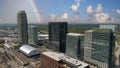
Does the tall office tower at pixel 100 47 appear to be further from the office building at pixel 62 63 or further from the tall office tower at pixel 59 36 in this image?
the tall office tower at pixel 59 36

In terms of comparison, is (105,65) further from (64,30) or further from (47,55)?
(64,30)

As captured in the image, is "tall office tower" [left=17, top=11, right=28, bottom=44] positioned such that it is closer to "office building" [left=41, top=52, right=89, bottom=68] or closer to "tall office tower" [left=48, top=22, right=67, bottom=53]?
"tall office tower" [left=48, top=22, right=67, bottom=53]

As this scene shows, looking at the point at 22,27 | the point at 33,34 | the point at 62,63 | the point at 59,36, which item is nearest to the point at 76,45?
the point at 59,36

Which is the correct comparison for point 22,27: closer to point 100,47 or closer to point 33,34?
point 33,34

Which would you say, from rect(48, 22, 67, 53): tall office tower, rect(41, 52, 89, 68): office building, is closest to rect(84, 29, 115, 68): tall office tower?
rect(41, 52, 89, 68): office building

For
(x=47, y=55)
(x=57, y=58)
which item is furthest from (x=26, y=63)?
(x=57, y=58)

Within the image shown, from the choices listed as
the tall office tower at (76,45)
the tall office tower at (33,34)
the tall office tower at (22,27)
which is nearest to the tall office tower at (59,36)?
the tall office tower at (76,45)
